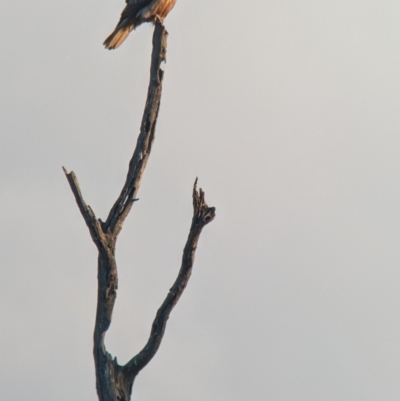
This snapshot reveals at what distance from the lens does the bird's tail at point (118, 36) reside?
14188 millimetres

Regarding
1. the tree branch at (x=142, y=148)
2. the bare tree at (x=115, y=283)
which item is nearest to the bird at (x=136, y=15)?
the tree branch at (x=142, y=148)

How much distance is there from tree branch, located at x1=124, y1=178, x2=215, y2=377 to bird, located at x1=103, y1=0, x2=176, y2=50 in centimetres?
494

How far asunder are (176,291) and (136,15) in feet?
17.9

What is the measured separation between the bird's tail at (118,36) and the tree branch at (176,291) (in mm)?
4987

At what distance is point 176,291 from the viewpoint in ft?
32.8

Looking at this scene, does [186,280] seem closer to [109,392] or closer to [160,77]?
[109,392]

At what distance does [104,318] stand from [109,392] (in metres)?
0.69

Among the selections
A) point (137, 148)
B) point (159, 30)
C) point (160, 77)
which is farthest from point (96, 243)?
point (159, 30)

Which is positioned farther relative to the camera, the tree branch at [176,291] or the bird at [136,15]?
the bird at [136,15]

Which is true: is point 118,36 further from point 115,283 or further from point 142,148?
point 115,283

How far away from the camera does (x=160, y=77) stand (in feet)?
34.9

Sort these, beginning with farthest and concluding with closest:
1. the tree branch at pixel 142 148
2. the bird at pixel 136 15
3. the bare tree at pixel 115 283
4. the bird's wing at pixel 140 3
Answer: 1. the bird's wing at pixel 140 3
2. the bird at pixel 136 15
3. the tree branch at pixel 142 148
4. the bare tree at pixel 115 283

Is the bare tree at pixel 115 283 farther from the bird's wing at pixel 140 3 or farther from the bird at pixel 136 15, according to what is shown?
the bird's wing at pixel 140 3

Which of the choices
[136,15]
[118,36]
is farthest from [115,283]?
[136,15]
